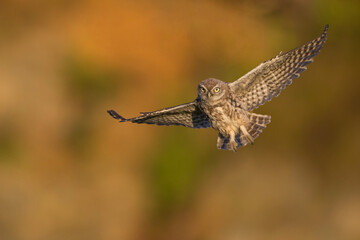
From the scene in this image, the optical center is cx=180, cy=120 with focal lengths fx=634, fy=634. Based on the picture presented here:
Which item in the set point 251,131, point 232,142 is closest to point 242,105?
point 251,131

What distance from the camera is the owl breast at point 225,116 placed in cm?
573

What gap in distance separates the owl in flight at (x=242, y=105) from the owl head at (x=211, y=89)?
0.03m

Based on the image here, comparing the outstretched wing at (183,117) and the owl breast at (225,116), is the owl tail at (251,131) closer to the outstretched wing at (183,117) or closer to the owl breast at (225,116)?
the owl breast at (225,116)

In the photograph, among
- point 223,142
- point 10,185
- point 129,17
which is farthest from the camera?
point 129,17

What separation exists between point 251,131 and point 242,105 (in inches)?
10.7

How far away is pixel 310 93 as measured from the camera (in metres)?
14.8

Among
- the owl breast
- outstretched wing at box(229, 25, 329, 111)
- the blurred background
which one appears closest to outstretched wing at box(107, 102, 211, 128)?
the owl breast

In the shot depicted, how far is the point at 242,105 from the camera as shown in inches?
237

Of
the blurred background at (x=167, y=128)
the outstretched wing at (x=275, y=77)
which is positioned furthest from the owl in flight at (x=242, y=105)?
the blurred background at (x=167, y=128)

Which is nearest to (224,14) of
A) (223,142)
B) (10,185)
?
(10,185)

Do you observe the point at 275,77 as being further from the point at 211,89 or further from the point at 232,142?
the point at 211,89

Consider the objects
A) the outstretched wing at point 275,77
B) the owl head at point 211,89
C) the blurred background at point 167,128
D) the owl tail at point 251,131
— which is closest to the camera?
the owl head at point 211,89

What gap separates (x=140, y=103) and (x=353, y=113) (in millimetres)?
5217

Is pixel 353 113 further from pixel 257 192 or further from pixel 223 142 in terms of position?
pixel 223 142
